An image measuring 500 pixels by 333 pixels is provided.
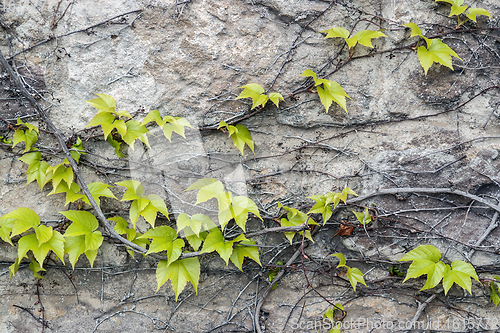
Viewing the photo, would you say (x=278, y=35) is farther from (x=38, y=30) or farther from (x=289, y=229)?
(x=38, y=30)

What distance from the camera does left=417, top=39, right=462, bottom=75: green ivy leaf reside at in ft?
5.95

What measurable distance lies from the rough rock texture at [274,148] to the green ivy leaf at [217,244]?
0.49 feet

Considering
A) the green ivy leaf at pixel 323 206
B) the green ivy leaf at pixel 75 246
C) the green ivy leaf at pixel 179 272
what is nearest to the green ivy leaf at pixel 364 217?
the green ivy leaf at pixel 323 206

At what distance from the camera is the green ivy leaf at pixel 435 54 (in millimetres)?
1813

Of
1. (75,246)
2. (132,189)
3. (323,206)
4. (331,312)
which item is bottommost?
(331,312)

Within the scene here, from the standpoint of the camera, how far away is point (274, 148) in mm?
1984

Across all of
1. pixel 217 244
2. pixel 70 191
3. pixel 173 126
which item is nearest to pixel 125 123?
pixel 173 126

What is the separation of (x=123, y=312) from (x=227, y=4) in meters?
1.89

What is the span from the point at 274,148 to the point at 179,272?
0.88m

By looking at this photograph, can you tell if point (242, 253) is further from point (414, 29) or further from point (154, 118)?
point (414, 29)

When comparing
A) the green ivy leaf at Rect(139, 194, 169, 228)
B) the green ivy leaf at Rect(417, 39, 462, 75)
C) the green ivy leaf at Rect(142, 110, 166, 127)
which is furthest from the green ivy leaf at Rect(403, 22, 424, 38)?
the green ivy leaf at Rect(139, 194, 169, 228)

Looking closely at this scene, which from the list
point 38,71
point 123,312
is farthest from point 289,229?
point 38,71

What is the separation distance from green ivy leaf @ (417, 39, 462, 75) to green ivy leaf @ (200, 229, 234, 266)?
1.44 metres

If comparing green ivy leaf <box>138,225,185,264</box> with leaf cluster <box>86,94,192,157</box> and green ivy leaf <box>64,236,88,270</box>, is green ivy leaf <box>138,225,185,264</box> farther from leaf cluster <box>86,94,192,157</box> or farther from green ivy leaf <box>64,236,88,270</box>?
leaf cluster <box>86,94,192,157</box>
